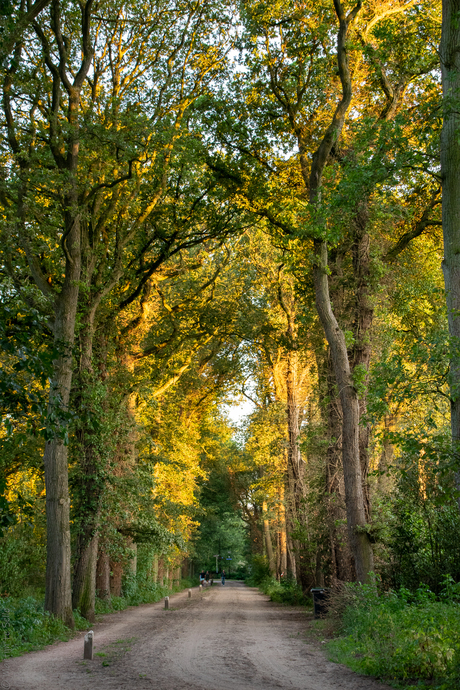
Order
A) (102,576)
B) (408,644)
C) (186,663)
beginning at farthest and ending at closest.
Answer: (102,576) → (186,663) → (408,644)

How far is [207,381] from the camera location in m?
30.8

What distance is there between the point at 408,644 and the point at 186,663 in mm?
3898

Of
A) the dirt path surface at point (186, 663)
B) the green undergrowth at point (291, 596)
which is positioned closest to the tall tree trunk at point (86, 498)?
the dirt path surface at point (186, 663)

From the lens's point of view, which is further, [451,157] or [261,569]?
[261,569]

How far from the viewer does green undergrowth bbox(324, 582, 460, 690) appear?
677cm

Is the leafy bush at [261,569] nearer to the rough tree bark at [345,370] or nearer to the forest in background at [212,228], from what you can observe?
the forest in background at [212,228]

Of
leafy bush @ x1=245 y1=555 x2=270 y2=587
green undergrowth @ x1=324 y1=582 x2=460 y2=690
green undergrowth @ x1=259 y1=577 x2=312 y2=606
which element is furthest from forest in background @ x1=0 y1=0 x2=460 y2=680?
leafy bush @ x1=245 y1=555 x2=270 y2=587

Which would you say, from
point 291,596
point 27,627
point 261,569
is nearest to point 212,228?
point 27,627

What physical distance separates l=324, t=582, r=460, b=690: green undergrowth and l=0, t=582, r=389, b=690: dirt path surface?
32 cm

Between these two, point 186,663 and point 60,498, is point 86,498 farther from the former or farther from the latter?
point 186,663

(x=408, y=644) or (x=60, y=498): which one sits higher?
(x=60, y=498)

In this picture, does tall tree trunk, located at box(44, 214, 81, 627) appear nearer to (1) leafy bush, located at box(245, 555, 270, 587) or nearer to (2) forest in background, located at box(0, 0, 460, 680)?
(2) forest in background, located at box(0, 0, 460, 680)

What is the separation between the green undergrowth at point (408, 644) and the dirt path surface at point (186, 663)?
0.32 meters

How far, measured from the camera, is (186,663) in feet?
30.7
